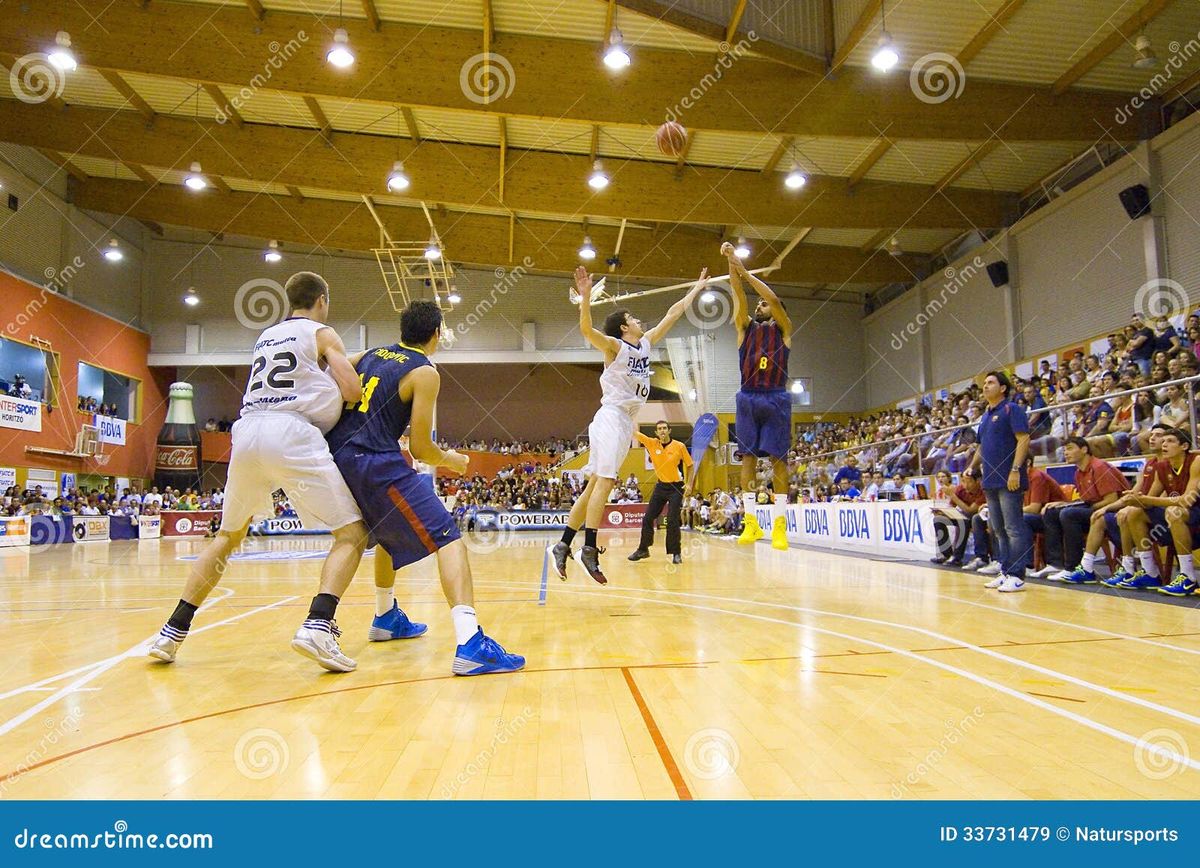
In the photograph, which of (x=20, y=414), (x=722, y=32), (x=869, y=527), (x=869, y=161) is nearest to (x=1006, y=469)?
(x=869, y=527)

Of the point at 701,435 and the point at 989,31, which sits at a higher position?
the point at 989,31

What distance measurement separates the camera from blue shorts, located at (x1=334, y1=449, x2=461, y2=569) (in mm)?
3713

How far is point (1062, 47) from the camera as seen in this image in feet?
A: 43.9

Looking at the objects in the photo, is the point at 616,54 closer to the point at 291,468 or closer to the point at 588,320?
the point at 588,320

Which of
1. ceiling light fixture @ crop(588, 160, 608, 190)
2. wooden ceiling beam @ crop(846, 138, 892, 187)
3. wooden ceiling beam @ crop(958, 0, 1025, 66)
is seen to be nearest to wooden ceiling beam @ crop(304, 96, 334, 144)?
ceiling light fixture @ crop(588, 160, 608, 190)

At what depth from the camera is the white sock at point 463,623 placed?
3.61m

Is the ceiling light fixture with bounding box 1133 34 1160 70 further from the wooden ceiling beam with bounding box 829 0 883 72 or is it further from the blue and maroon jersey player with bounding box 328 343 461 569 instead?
the blue and maroon jersey player with bounding box 328 343 461 569

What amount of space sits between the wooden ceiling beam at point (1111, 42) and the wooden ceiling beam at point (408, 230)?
966cm

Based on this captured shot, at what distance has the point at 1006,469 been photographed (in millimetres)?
7230

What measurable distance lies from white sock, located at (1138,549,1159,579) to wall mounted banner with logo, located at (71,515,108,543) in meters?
24.4

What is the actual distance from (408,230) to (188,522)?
37.2ft

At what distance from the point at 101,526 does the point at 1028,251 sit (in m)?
27.5

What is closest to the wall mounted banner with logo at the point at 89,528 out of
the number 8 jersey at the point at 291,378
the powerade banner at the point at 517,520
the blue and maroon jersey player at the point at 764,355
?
the powerade banner at the point at 517,520

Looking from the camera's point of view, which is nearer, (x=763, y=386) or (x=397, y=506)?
(x=397, y=506)
